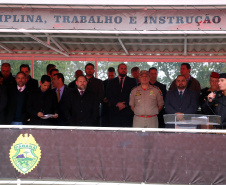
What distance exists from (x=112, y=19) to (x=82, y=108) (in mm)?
1725

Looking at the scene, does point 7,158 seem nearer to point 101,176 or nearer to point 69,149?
point 69,149

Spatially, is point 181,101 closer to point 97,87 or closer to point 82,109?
point 82,109

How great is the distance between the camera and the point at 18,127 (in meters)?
6.72

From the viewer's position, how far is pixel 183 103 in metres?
8.31

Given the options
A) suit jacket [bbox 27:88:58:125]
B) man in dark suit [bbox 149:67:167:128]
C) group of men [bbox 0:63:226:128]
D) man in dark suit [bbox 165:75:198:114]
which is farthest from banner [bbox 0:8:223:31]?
man in dark suit [bbox 149:67:167:128]

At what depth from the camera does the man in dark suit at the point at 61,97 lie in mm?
8461

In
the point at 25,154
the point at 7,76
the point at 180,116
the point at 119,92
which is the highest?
the point at 7,76

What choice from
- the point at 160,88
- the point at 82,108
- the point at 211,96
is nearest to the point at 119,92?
the point at 160,88

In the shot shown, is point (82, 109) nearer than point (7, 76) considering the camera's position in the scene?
Yes

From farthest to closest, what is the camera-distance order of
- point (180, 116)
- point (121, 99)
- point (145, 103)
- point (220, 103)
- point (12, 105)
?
point (121, 99) → point (145, 103) → point (12, 105) → point (220, 103) → point (180, 116)

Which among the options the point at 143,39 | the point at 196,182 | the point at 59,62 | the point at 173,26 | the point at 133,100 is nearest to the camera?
the point at 196,182

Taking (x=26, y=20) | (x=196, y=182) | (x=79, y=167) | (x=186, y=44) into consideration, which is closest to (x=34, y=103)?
(x=26, y=20)

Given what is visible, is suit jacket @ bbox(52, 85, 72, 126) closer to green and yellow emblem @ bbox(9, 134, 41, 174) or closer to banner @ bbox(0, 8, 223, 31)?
banner @ bbox(0, 8, 223, 31)

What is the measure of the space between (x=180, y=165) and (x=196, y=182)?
331 mm
